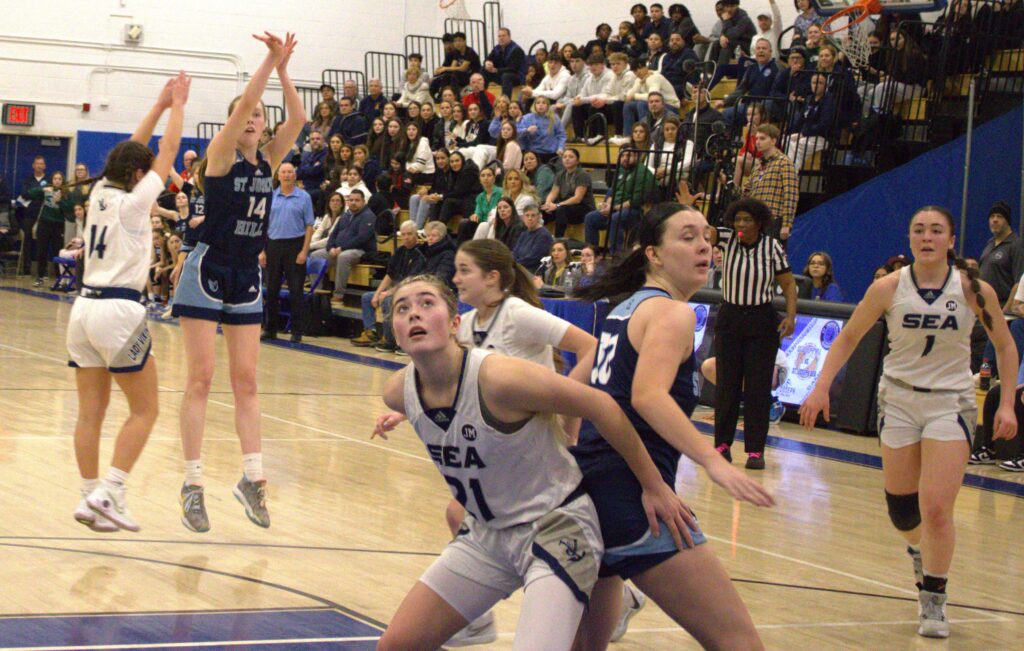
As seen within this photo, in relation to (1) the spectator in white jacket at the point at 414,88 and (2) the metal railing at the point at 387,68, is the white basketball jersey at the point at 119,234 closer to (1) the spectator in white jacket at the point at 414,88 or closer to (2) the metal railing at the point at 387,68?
(1) the spectator in white jacket at the point at 414,88

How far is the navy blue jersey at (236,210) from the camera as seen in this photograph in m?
5.57

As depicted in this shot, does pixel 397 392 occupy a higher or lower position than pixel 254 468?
higher

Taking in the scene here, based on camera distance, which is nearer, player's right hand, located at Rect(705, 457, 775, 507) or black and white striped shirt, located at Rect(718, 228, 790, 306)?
player's right hand, located at Rect(705, 457, 775, 507)

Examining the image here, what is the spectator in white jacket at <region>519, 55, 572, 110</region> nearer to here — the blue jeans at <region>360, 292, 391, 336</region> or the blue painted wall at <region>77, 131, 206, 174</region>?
the blue jeans at <region>360, 292, 391, 336</region>

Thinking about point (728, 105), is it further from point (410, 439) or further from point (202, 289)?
point (202, 289)

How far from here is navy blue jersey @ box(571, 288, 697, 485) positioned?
3256 millimetres

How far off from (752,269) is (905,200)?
5.41 meters

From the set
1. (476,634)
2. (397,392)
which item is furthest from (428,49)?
(397,392)

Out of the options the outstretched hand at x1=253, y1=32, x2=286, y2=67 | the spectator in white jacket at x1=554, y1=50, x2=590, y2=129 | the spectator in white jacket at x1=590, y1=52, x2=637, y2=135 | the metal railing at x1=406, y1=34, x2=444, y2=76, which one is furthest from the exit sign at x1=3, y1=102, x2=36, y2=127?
the outstretched hand at x1=253, y1=32, x2=286, y2=67

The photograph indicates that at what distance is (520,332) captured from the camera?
4680mm

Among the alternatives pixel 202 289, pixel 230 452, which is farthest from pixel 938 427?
pixel 230 452

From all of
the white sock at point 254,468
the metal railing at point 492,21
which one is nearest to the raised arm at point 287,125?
the white sock at point 254,468

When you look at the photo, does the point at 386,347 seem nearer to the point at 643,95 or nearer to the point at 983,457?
the point at 643,95

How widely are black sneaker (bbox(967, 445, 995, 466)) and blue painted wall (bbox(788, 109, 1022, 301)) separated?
4087 mm
